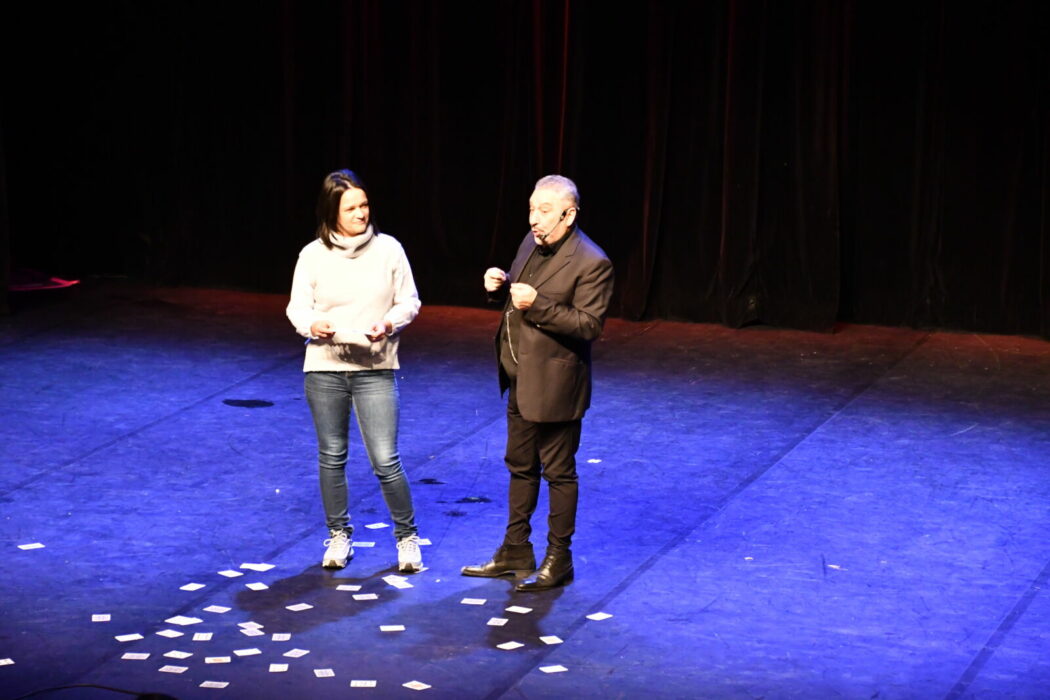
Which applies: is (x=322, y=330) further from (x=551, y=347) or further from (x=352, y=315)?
(x=551, y=347)

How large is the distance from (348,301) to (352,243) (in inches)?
8.0

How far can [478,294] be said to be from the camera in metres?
10.3

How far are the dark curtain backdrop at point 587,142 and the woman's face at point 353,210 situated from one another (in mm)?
4474

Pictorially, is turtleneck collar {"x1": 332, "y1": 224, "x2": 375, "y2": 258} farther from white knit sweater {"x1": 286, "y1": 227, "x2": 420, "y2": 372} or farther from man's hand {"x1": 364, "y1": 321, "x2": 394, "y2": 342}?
man's hand {"x1": 364, "y1": 321, "x2": 394, "y2": 342}

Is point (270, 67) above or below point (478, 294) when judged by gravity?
above

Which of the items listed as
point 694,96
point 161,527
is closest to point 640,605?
point 161,527

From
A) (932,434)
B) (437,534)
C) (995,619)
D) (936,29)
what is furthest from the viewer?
(936,29)

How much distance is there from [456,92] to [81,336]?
2.85 meters

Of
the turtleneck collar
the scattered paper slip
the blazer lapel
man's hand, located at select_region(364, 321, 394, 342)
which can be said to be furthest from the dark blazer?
the scattered paper slip

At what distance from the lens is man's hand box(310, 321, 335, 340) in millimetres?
5289

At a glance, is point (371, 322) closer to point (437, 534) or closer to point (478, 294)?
point (437, 534)

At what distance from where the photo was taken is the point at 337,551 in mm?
5668

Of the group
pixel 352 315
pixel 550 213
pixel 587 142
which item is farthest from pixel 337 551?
pixel 587 142

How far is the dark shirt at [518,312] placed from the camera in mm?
5391
